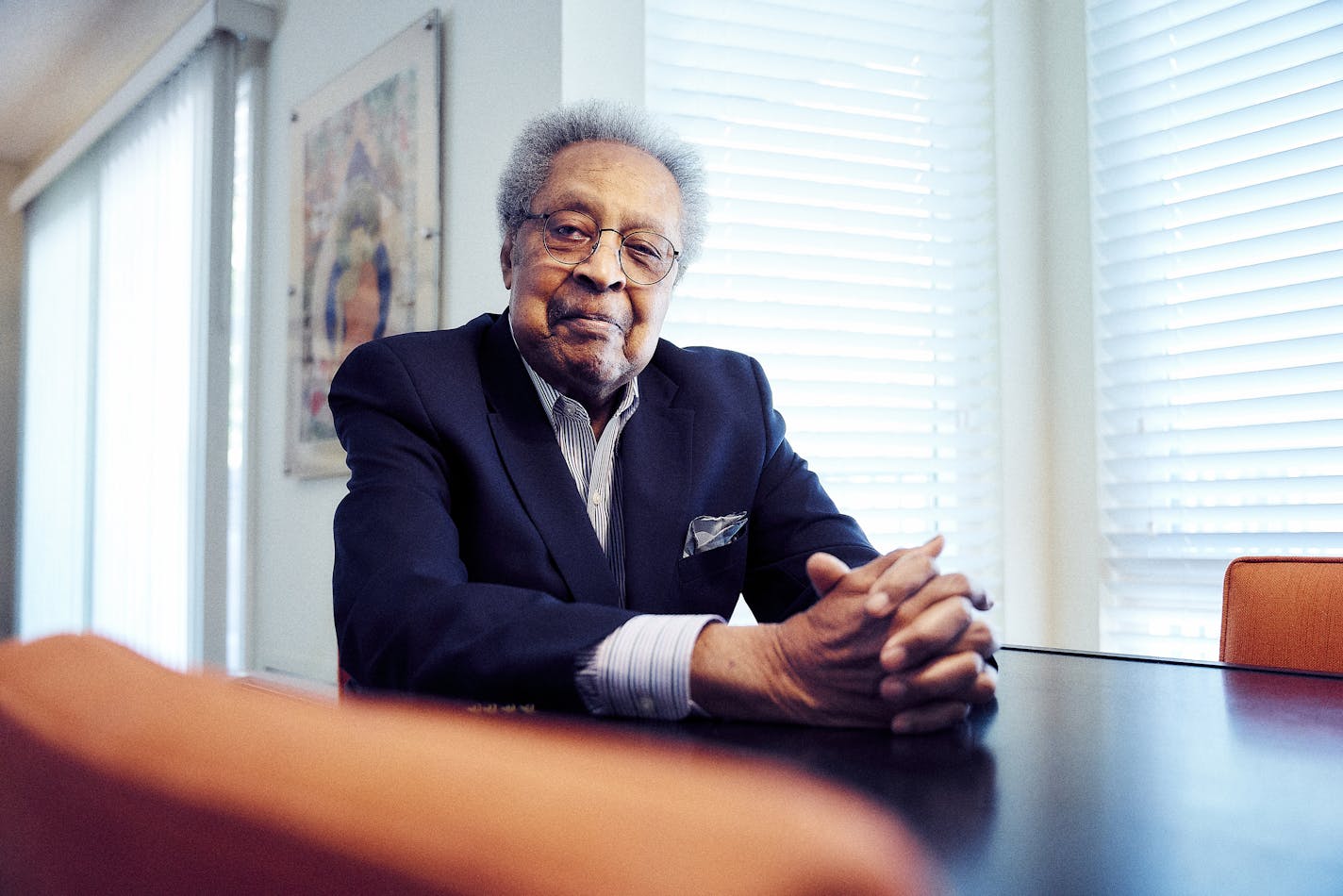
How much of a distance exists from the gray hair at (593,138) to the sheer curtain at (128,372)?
9.06 feet

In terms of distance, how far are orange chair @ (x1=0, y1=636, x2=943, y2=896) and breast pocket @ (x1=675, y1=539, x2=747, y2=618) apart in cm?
131

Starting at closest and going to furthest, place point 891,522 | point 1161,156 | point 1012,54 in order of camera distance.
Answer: point 1161,156 < point 891,522 < point 1012,54

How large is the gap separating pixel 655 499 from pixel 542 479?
18 centimetres

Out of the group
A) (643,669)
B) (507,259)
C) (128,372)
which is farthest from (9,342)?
(643,669)

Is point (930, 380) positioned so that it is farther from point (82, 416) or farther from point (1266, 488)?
point (82, 416)

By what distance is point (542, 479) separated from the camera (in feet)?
4.66

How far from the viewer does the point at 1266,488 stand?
7.88ft

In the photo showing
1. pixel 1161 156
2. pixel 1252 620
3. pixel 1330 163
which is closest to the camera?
pixel 1252 620

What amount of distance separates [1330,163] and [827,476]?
1.39m

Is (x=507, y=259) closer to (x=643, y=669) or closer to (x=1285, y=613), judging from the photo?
(x=643, y=669)

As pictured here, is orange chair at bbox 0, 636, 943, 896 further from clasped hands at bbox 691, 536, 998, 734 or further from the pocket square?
the pocket square

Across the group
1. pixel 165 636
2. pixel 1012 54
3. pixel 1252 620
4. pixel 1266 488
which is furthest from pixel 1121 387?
pixel 165 636

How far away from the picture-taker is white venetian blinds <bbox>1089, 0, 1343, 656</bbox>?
2.33 metres

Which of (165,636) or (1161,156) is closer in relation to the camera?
(1161,156)
